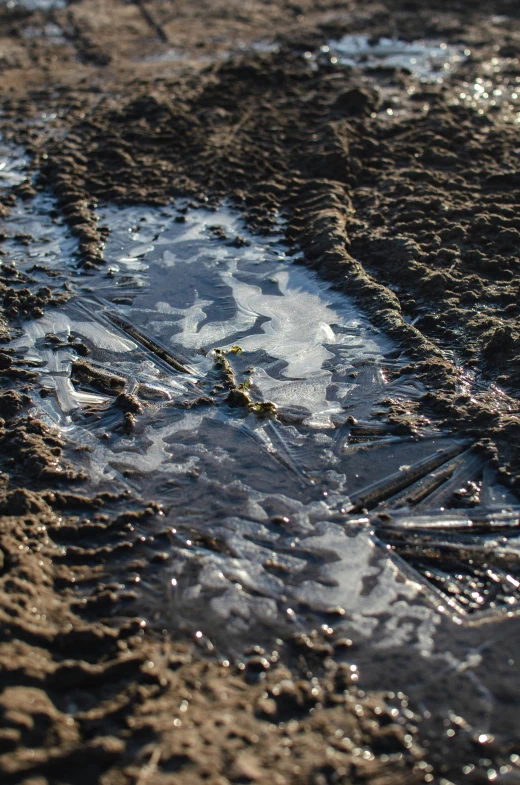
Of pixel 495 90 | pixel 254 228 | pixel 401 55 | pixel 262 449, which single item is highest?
pixel 401 55

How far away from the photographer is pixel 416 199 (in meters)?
6.86

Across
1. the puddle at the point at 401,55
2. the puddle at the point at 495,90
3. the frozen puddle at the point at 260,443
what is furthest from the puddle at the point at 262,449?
the puddle at the point at 401,55

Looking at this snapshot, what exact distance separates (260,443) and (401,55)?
795 cm

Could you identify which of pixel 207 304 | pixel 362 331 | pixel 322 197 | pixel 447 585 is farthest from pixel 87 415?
pixel 322 197

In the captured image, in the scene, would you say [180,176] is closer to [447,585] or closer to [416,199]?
[416,199]

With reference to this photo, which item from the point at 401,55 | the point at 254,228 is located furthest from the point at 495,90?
the point at 254,228

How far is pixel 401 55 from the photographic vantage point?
34.9 ft

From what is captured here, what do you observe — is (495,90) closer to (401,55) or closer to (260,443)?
(401,55)

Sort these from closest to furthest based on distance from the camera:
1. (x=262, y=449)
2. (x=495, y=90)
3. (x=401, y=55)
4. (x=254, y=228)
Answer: (x=262, y=449) < (x=254, y=228) < (x=495, y=90) < (x=401, y=55)

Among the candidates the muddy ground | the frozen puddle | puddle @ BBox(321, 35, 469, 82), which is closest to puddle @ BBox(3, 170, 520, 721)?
the frozen puddle

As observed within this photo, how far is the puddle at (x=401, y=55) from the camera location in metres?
10.0

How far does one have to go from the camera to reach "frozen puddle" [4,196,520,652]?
12.3ft

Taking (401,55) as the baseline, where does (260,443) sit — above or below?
below

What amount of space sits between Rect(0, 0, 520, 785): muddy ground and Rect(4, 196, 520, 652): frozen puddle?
0.19 metres
